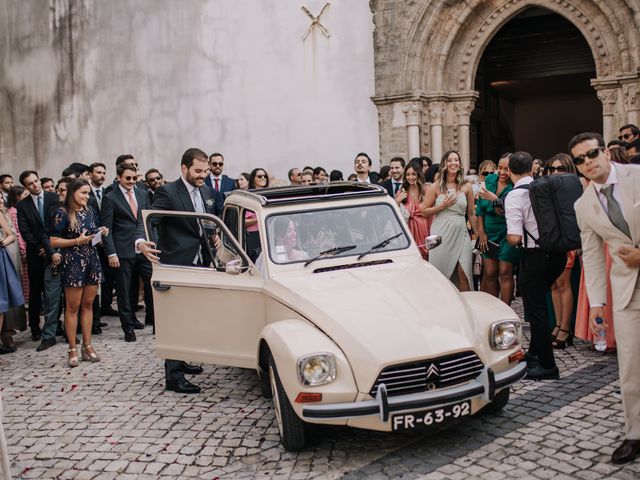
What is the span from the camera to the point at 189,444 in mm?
5211

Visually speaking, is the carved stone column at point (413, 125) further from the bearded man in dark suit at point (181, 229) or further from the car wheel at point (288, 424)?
the car wheel at point (288, 424)

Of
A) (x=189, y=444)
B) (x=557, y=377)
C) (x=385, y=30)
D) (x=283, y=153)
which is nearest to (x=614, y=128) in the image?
(x=385, y=30)

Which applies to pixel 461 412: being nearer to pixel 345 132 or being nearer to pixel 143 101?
pixel 345 132

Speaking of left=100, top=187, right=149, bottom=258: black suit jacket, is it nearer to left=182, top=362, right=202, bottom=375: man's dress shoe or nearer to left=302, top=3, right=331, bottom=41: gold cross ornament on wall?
left=182, top=362, right=202, bottom=375: man's dress shoe

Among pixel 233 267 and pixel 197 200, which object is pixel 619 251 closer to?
pixel 233 267

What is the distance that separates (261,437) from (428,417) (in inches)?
55.1

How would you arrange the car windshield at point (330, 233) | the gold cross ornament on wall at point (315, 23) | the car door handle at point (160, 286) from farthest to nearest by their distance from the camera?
1. the gold cross ornament on wall at point (315, 23)
2. the car door handle at point (160, 286)
3. the car windshield at point (330, 233)

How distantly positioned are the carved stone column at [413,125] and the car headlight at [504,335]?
30.6 ft

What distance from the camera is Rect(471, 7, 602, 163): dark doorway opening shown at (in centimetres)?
1705

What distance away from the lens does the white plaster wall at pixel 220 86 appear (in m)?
14.7

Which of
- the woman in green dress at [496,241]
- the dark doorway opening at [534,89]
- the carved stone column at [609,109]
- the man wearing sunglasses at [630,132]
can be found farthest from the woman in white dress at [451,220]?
the dark doorway opening at [534,89]

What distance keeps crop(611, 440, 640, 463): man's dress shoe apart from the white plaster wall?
1068cm

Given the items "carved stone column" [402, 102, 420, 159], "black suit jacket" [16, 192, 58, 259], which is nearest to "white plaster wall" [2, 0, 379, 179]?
"carved stone column" [402, 102, 420, 159]

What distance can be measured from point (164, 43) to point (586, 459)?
1480 cm
